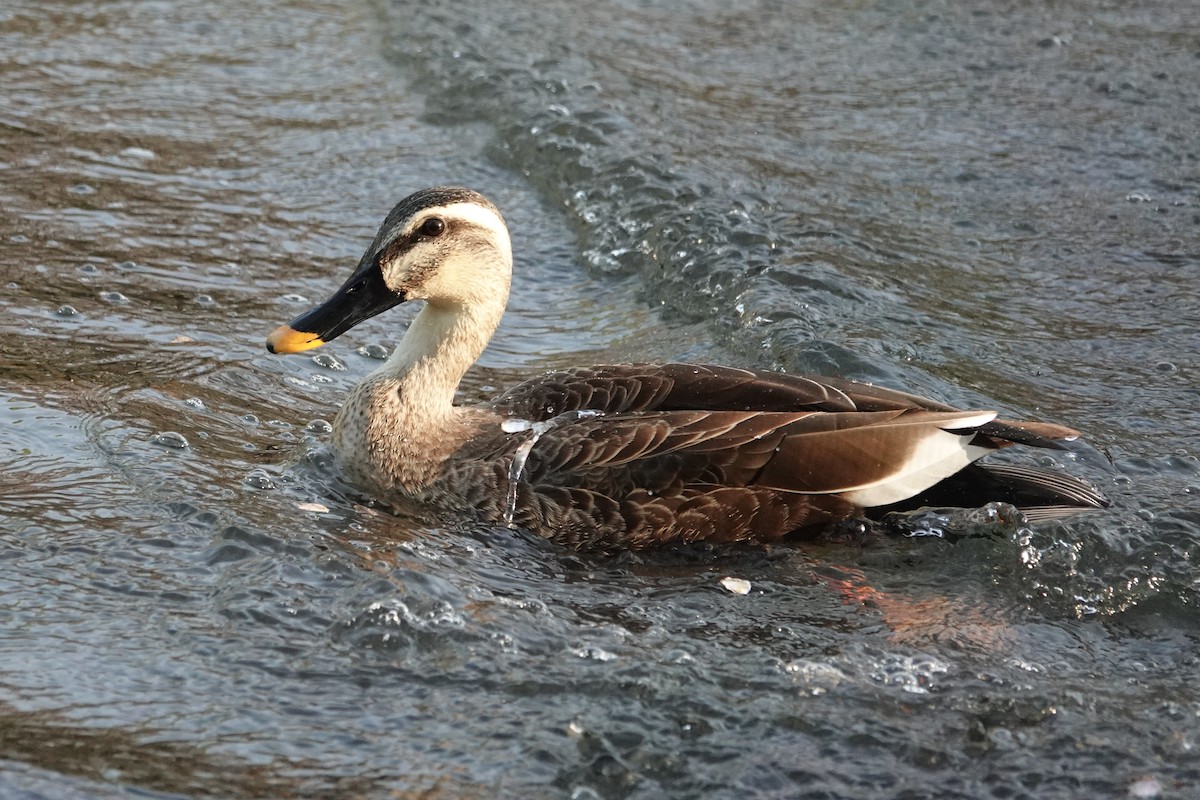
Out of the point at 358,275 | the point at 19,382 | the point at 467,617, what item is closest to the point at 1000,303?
the point at 358,275

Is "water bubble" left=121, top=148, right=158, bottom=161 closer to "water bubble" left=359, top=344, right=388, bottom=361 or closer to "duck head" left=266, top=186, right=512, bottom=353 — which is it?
"water bubble" left=359, top=344, right=388, bottom=361

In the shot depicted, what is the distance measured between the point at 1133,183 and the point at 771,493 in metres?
5.19

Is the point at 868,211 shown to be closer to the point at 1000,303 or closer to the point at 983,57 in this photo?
the point at 1000,303

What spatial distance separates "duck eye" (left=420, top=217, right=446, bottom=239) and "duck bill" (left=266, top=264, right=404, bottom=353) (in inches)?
A: 9.9

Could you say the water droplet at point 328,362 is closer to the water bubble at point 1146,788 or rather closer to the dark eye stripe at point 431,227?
the dark eye stripe at point 431,227

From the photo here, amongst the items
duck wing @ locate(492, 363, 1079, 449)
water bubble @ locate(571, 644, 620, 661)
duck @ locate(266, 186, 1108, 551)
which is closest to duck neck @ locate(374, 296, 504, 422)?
duck @ locate(266, 186, 1108, 551)

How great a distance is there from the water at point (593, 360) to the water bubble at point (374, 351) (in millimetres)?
54

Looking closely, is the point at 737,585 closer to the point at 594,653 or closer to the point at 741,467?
the point at 741,467

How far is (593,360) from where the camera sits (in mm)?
7777

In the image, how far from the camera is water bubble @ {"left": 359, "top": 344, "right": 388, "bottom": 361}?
7.66 metres

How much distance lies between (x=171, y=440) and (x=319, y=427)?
27.8 inches

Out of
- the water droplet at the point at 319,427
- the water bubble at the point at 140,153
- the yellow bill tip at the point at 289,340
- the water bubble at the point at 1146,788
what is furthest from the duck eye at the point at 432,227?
the water bubble at the point at 140,153

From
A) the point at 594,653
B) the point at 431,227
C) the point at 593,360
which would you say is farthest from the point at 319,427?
the point at 594,653

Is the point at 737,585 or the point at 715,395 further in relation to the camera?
the point at 715,395
